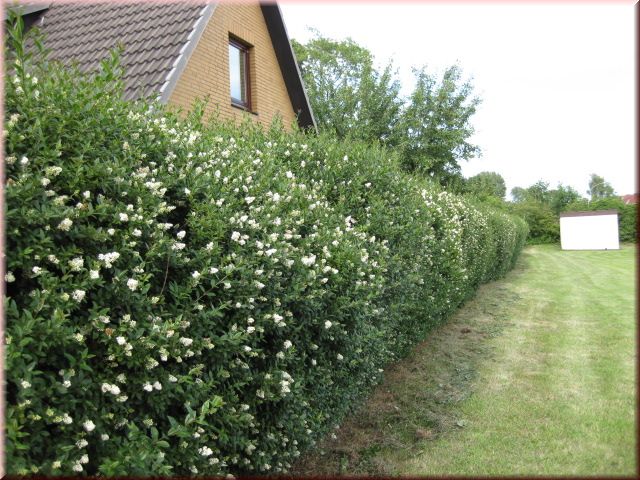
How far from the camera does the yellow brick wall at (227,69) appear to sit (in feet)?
29.2

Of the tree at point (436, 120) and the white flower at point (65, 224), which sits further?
the tree at point (436, 120)

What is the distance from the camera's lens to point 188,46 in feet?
27.6

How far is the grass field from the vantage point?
388 centimetres

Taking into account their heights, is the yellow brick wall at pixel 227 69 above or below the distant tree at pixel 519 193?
above

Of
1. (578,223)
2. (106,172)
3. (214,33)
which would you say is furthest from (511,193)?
(106,172)

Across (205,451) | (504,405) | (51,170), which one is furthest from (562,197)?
(51,170)

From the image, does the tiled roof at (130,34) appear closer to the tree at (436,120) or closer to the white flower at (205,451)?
the white flower at (205,451)

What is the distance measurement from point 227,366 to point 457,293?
707cm

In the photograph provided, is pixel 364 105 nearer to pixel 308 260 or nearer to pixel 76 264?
pixel 308 260

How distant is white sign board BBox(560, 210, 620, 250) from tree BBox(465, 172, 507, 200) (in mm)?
8032

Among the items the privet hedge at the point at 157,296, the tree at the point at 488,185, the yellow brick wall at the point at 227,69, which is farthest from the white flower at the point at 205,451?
the tree at the point at 488,185

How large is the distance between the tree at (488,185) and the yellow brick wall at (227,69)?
47.8 feet

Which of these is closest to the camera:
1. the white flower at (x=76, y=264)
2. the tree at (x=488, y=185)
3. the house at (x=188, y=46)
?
the white flower at (x=76, y=264)

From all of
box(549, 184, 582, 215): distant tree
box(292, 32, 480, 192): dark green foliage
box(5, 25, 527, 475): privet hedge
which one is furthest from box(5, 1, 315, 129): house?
box(292, 32, 480, 192): dark green foliage
